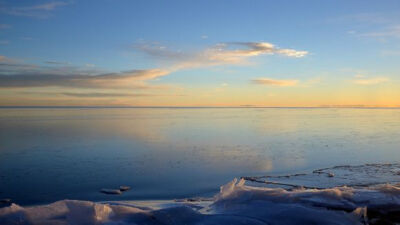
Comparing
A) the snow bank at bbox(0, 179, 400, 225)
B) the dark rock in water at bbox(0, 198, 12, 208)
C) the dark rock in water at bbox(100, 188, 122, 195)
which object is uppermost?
the snow bank at bbox(0, 179, 400, 225)

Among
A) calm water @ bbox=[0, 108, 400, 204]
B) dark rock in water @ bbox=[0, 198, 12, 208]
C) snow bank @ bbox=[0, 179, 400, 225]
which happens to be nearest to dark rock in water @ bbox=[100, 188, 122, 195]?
calm water @ bbox=[0, 108, 400, 204]

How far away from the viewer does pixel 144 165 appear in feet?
34.2

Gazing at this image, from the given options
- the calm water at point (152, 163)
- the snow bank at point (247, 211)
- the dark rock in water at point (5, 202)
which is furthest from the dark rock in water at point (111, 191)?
the snow bank at point (247, 211)

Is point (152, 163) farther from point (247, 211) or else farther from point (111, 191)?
point (247, 211)

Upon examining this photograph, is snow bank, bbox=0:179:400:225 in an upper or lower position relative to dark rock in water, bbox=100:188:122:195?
upper

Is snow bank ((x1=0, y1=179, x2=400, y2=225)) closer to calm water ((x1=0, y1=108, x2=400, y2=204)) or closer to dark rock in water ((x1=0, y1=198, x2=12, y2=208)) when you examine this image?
dark rock in water ((x1=0, y1=198, x2=12, y2=208))

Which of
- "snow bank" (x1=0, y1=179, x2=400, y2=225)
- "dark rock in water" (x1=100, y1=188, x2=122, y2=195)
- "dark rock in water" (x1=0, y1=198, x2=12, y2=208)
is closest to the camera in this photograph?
"snow bank" (x1=0, y1=179, x2=400, y2=225)

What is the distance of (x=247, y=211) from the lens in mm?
4508

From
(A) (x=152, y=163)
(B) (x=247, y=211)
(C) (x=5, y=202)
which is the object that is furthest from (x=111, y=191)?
(B) (x=247, y=211)

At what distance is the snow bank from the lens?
13.3 feet

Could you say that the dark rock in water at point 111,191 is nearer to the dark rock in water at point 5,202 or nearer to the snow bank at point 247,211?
the dark rock in water at point 5,202

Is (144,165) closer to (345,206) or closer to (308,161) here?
(308,161)

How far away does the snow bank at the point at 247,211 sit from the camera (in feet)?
13.3

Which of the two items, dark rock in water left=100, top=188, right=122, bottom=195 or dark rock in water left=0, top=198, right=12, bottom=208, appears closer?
dark rock in water left=0, top=198, right=12, bottom=208
